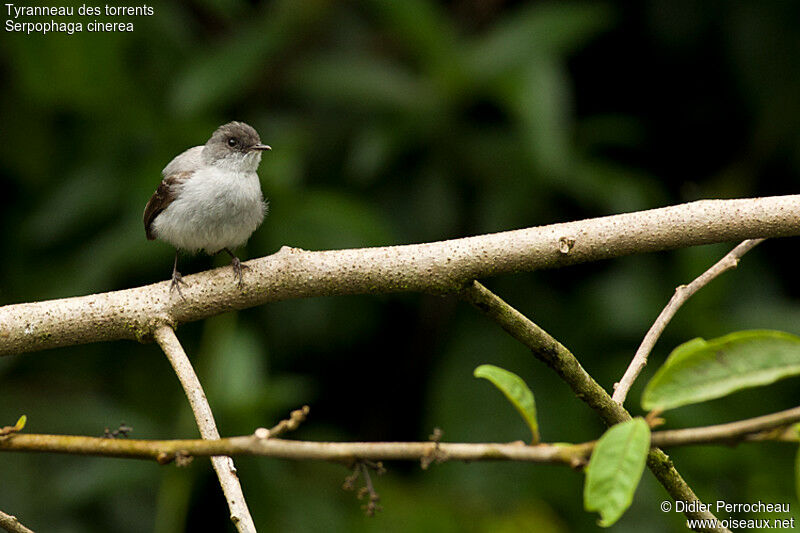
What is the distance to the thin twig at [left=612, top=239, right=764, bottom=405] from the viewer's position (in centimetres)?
172

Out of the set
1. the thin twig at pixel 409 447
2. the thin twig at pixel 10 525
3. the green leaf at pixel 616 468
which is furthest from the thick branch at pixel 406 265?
the green leaf at pixel 616 468

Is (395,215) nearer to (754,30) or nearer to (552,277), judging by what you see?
(552,277)

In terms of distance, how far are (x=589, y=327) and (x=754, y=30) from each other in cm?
184

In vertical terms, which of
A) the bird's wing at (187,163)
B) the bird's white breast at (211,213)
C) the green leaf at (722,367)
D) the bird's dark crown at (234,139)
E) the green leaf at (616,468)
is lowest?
the green leaf at (616,468)

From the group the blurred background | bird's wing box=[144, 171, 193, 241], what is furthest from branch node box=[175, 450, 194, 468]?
the blurred background

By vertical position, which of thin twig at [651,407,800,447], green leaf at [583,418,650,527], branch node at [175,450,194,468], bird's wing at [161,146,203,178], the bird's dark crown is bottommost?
green leaf at [583,418,650,527]

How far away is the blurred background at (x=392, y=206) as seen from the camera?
12.7ft

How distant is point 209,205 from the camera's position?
9.78 ft

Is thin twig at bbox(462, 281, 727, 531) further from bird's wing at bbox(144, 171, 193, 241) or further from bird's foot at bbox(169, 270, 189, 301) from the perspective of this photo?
bird's wing at bbox(144, 171, 193, 241)

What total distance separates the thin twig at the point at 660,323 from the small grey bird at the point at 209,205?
62.7 inches

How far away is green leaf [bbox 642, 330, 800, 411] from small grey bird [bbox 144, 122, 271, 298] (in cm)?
220

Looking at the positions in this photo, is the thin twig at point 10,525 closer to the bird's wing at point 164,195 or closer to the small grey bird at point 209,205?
the small grey bird at point 209,205

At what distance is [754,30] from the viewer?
4.40 meters

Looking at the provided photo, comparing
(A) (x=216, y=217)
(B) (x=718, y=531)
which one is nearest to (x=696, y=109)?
(A) (x=216, y=217)
